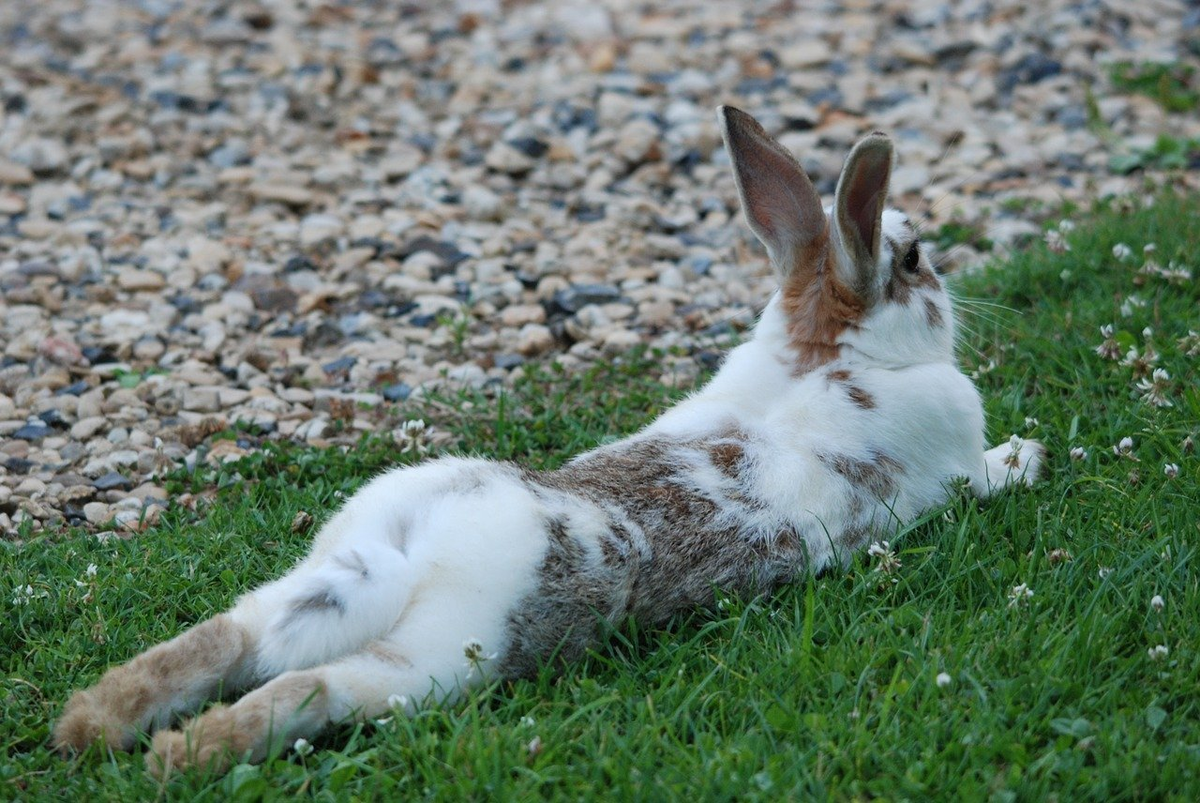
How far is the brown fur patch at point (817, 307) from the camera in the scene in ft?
14.0

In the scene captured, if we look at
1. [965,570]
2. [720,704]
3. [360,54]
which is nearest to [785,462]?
[965,570]

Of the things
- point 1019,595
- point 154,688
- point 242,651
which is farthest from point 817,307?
point 154,688

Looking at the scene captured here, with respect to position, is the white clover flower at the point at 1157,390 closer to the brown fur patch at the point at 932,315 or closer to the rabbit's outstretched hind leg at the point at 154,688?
the brown fur patch at the point at 932,315

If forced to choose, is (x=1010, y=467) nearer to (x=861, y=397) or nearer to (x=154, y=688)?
(x=861, y=397)

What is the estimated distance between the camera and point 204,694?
337 cm

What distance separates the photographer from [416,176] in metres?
7.41

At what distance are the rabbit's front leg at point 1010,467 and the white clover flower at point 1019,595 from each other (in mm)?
673

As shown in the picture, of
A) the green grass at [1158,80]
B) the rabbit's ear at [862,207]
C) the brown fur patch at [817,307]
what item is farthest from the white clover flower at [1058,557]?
the green grass at [1158,80]

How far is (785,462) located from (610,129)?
4.45 meters

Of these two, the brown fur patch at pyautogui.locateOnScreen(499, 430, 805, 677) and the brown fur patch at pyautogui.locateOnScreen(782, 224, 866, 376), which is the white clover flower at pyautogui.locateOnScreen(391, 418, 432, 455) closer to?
the brown fur patch at pyautogui.locateOnScreen(499, 430, 805, 677)

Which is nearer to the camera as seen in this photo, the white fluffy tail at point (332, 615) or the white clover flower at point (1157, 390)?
the white fluffy tail at point (332, 615)

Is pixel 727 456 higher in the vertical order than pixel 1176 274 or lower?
higher

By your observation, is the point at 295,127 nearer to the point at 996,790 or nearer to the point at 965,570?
the point at 965,570

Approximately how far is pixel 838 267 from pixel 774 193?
14.0 inches
